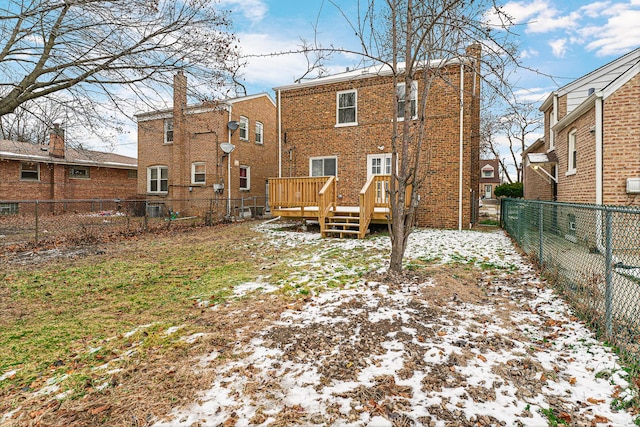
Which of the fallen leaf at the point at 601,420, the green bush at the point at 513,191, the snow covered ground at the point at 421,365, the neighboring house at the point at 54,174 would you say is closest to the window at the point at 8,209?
the neighboring house at the point at 54,174

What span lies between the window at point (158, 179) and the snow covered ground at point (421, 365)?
1606 centimetres

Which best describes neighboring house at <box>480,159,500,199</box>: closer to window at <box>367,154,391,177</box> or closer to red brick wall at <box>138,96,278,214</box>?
red brick wall at <box>138,96,278,214</box>

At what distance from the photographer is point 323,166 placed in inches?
533

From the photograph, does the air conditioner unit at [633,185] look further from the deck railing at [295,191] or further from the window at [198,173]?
the window at [198,173]

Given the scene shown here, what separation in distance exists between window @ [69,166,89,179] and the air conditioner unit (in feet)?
86.6

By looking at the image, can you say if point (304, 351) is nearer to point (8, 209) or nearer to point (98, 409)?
point (98, 409)

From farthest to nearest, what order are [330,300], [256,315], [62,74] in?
1. [62,74]
2. [330,300]
3. [256,315]

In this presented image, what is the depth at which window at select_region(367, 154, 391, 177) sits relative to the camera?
41.4 feet

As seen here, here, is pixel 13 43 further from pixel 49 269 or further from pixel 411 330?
pixel 411 330

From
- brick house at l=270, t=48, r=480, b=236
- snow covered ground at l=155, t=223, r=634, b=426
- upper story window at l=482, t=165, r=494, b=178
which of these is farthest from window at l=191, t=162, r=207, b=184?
upper story window at l=482, t=165, r=494, b=178

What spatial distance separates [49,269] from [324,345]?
20.5ft

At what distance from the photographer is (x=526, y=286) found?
4.95m

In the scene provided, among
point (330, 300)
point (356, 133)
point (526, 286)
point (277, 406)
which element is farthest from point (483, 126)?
point (277, 406)

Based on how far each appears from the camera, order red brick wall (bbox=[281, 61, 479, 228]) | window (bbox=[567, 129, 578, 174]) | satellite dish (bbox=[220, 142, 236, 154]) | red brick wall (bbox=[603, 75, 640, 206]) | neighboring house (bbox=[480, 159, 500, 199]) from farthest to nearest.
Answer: neighboring house (bbox=[480, 159, 500, 199]) < satellite dish (bbox=[220, 142, 236, 154]) < red brick wall (bbox=[281, 61, 479, 228]) < window (bbox=[567, 129, 578, 174]) < red brick wall (bbox=[603, 75, 640, 206])
